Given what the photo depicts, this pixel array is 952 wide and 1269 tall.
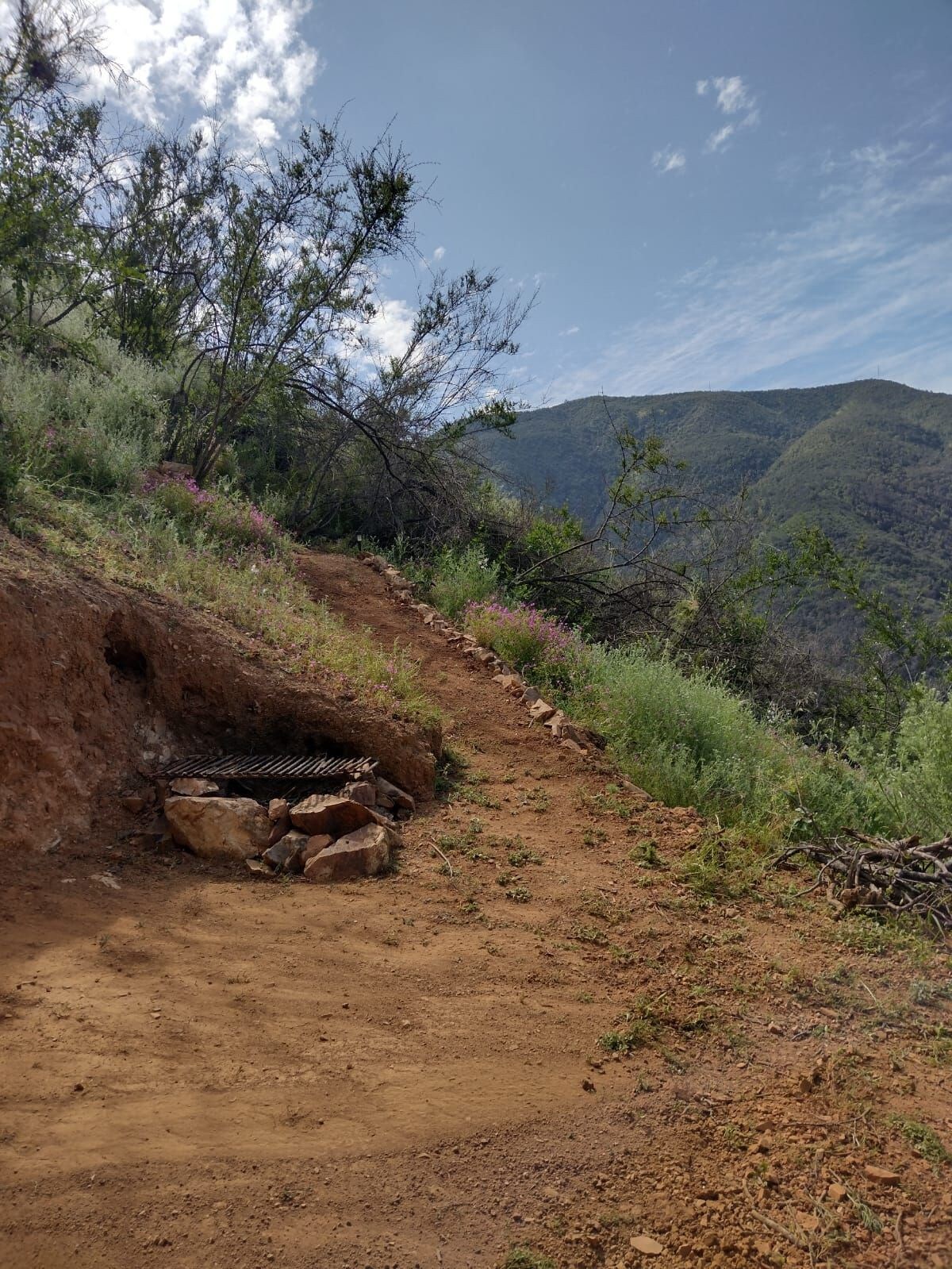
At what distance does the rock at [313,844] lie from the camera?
3.72m

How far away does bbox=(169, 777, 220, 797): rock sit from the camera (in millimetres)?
3852

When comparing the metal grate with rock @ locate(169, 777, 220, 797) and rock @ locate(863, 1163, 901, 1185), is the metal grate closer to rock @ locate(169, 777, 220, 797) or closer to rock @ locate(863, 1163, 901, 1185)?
rock @ locate(169, 777, 220, 797)

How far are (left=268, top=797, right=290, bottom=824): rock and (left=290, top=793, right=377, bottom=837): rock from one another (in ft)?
0.12

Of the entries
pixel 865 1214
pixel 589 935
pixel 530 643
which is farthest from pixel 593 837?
pixel 530 643

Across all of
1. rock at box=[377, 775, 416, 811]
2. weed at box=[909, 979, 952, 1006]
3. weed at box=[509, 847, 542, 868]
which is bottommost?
weed at box=[909, 979, 952, 1006]

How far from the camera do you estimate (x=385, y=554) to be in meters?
10.6

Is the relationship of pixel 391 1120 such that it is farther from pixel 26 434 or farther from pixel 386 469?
pixel 386 469

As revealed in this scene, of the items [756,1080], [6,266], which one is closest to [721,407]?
[6,266]

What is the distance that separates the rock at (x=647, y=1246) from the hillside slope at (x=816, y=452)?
24.4 metres

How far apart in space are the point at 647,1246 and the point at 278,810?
2.46 metres

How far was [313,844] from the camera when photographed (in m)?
3.77

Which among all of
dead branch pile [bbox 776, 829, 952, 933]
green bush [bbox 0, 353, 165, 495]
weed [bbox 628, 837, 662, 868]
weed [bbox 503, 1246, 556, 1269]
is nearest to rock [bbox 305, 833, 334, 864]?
weed [bbox 628, 837, 662, 868]

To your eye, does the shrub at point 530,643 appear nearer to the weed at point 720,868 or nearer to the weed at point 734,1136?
the weed at point 720,868

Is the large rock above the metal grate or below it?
above
